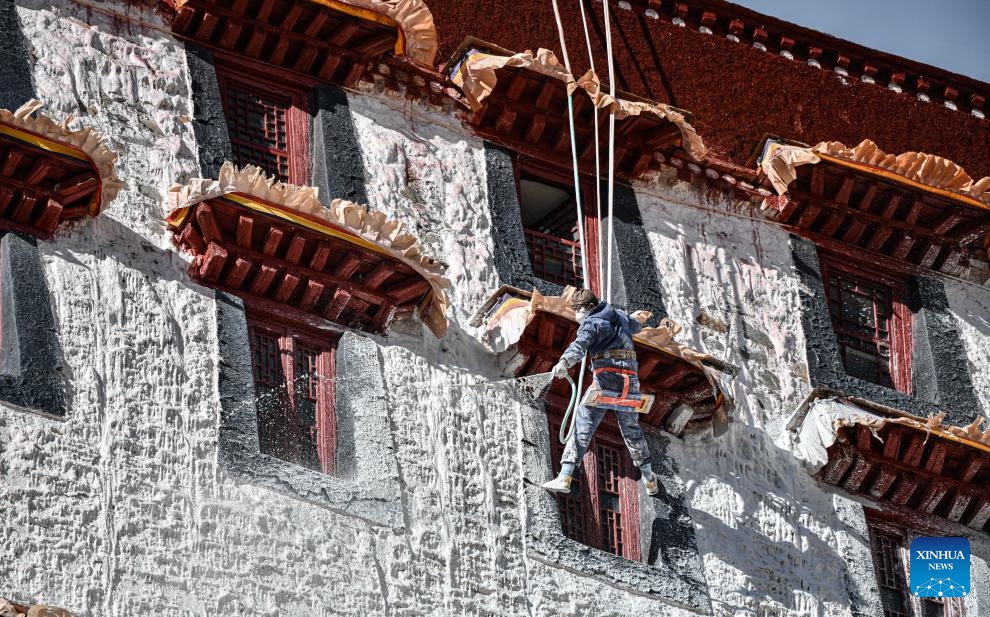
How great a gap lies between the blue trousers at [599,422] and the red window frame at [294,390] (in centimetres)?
171

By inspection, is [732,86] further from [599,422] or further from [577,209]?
[599,422]

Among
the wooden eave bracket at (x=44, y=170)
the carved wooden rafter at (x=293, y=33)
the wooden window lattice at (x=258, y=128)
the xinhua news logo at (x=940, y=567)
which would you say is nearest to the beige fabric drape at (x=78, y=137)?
the wooden eave bracket at (x=44, y=170)

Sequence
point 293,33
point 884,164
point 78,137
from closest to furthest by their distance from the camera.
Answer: point 78,137
point 293,33
point 884,164

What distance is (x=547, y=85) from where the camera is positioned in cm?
1731

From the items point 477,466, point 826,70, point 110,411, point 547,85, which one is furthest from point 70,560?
point 826,70

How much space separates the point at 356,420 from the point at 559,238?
3139mm

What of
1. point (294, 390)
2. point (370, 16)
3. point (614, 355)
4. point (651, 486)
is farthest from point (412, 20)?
point (651, 486)

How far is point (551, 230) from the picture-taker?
18.0m

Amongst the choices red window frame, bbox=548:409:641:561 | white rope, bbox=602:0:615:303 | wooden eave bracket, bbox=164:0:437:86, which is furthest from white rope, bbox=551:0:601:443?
wooden eave bracket, bbox=164:0:437:86

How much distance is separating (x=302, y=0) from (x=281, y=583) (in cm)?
465

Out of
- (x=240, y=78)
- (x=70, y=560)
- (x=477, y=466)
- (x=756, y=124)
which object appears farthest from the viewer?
(x=756, y=124)

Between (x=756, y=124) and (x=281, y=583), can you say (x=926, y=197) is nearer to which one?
(x=756, y=124)

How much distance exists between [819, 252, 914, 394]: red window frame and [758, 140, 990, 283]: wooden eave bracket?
7.4 inches

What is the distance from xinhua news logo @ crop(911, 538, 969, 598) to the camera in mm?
17172
